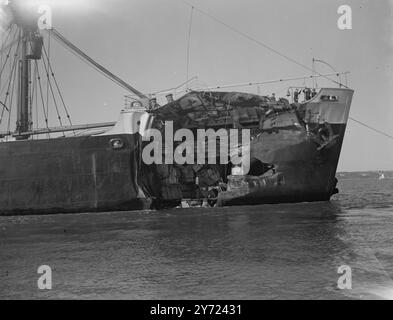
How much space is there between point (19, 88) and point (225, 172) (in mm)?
15751

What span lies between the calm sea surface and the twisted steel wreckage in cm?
536

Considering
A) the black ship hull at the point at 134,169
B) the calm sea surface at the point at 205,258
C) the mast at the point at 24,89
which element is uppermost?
the mast at the point at 24,89

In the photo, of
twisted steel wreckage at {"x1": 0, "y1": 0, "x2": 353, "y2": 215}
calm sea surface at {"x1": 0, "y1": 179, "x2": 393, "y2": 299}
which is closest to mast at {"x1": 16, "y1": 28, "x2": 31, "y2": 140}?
twisted steel wreckage at {"x1": 0, "y1": 0, "x2": 353, "y2": 215}

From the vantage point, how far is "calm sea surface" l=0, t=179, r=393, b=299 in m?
6.80

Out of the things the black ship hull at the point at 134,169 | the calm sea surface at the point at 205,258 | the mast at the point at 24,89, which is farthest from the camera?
the mast at the point at 24,89

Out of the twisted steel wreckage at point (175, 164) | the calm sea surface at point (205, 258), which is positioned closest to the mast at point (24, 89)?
the twisted steel wreckage at point (175, 164)

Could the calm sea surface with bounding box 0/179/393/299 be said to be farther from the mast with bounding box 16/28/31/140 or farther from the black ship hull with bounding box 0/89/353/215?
the mast with bounding box 16/28/31/140

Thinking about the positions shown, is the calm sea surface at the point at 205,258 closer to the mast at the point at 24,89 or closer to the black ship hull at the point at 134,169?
the black ship hull at the point at 134,169

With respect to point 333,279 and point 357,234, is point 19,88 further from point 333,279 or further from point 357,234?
point 333,279

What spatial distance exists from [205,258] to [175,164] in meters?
14.5

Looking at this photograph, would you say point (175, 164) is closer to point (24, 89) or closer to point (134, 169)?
point (134, 169)

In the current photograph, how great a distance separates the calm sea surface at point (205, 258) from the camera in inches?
268

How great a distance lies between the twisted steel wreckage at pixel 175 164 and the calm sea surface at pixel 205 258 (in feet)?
17.6

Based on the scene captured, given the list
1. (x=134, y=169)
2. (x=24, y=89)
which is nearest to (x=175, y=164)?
(x=134, y=169)
